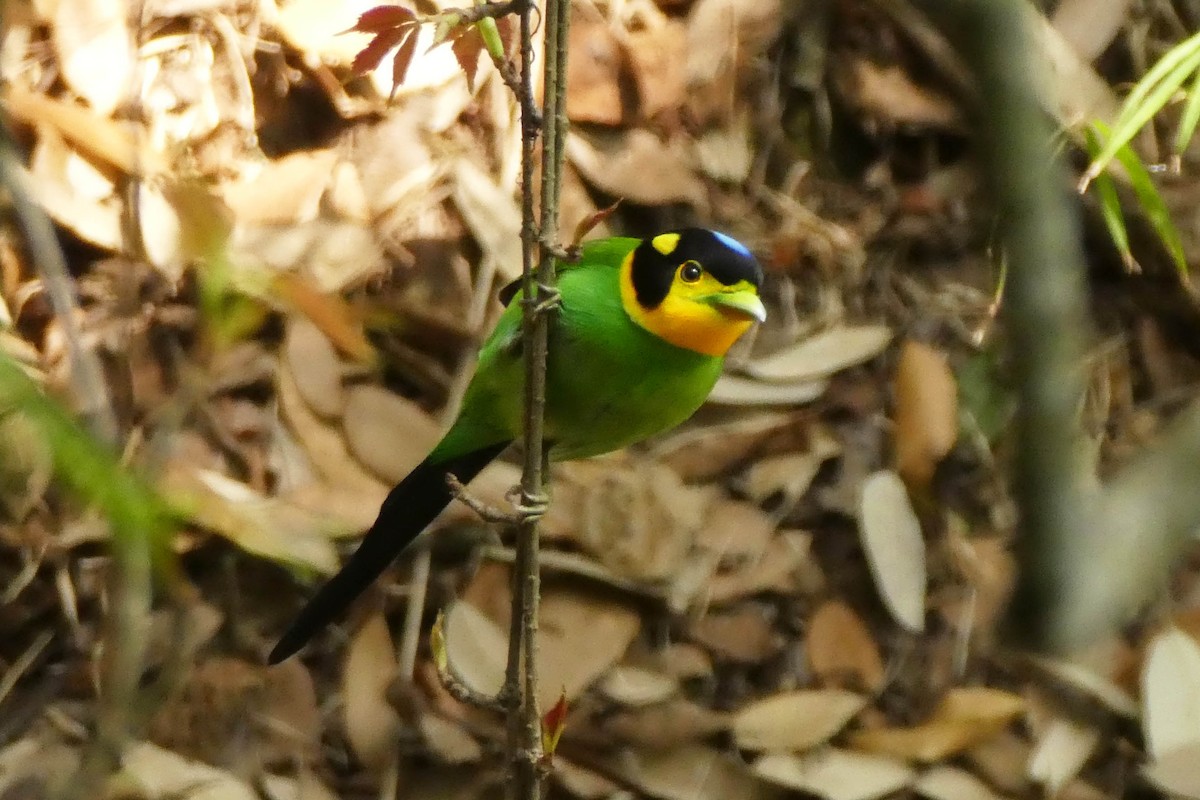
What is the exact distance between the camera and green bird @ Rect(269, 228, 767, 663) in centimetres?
132

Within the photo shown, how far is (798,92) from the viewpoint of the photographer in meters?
2.15

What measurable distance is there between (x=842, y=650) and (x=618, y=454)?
41 centimetres

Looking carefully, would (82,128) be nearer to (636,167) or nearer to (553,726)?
(636,167)

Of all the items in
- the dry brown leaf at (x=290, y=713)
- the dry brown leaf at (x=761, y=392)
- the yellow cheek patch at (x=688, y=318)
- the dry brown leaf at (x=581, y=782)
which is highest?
the yellow cheek patch at (x=688, y=318)

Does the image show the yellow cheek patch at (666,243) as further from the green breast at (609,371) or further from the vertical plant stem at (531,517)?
the vertical plant stem at (531,517)

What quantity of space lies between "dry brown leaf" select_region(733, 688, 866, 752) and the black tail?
1.55 ft

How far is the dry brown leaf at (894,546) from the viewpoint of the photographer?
5.72 ft

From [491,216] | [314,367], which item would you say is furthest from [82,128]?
[491,216]

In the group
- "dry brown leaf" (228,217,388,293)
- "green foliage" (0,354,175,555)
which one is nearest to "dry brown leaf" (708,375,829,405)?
"dry brown leaf" (228,217,388,293)

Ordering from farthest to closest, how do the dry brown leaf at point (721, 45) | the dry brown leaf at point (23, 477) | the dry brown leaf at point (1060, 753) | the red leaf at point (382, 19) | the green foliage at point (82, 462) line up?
1. the dry brown leaf at point (721, 45)
2. the dry brown leaf at point (1060, 753)
3. the dry brown leaf at point (23, 477)
4. the red leaf at point (382, 19)
5. the green foliage at point (82, 462)

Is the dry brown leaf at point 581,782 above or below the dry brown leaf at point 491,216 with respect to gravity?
below

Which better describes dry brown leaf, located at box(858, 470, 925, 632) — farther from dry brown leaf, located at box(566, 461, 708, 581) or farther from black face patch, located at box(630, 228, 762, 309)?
black face patch, located at box(630, 228, 762, 309)

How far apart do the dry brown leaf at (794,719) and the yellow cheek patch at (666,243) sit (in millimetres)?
628

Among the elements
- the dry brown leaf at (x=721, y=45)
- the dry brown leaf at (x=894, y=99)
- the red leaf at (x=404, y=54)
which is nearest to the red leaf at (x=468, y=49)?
the red leaf at (x=404, y=54)
